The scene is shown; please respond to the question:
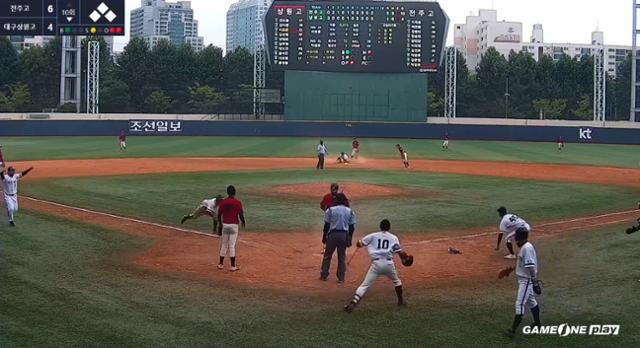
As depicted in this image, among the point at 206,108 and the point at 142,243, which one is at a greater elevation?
the point at 206,108

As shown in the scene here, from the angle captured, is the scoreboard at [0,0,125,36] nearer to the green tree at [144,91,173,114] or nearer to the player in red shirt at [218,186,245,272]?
the player in red shirt at [218,186,245,272]

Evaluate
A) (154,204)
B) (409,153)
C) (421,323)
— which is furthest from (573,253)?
(409,153)

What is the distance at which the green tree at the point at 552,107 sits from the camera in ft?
331

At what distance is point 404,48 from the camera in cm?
6228

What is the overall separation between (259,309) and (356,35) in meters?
52.1

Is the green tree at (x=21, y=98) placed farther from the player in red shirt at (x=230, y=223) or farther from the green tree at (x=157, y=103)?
the player in red shirt at (x=230, y=223)

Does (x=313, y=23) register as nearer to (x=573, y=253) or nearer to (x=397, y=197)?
(x=397, y=197)

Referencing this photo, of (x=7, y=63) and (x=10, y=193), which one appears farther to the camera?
(x=7, y=63)

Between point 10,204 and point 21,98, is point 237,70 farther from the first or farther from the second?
point 10,204

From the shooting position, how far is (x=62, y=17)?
86.8ft

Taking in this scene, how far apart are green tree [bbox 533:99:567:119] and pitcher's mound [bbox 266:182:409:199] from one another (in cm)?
7855

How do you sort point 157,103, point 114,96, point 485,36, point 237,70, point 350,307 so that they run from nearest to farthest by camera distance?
point 350,307, point 157,103, point 114,96, point 237,70, point 485,36

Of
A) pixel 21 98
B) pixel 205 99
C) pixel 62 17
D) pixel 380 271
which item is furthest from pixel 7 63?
pixel 380 271

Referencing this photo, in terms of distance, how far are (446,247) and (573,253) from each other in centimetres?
296
